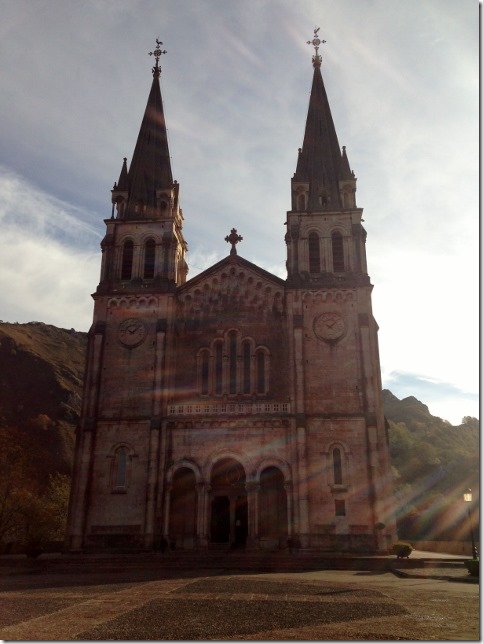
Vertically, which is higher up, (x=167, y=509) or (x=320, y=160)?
(x=320, y=160)

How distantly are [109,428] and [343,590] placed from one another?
2260 centimetres

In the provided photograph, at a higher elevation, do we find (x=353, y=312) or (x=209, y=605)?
(x=353, y=312)

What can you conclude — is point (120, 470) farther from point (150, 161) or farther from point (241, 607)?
point (150, 161)

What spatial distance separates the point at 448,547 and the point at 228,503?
681 inches

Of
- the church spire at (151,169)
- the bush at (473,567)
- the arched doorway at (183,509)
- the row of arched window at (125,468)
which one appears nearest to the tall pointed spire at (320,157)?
the church spire at (151,169)

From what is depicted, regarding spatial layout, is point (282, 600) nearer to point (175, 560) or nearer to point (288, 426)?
point (175, 560)

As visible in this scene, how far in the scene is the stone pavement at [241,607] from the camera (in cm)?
1091

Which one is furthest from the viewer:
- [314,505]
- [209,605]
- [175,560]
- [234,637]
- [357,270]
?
[357,270]

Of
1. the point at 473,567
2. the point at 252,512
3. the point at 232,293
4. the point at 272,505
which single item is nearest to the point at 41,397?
the point at 232,293

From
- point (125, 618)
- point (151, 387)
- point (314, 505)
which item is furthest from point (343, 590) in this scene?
point (151, 387)

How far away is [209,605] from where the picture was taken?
48.2 ft

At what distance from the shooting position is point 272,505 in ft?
117

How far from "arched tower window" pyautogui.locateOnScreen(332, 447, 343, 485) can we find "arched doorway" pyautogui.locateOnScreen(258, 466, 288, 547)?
3227mm

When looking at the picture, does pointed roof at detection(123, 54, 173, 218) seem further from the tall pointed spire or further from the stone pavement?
the stone pavement
